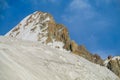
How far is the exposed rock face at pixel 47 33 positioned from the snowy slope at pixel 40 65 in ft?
344

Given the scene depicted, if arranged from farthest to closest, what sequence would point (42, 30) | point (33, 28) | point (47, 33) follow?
point (33, 28), point (42, 30), point (47, 33)

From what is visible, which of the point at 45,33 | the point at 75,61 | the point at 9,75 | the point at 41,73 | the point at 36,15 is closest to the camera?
the point at 9,75

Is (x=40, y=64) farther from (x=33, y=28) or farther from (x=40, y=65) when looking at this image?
(x=33, y=28)

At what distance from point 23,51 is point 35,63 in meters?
3.33

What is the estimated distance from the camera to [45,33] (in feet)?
518

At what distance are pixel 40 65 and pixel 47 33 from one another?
120669mm

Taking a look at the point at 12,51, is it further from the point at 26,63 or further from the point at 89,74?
the point at 89,74

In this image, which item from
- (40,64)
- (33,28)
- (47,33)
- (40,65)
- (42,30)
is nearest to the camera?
(40,65)

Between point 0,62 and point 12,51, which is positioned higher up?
point 12,51

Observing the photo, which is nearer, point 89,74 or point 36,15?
point 89,74

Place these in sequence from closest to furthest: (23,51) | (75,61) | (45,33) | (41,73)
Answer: (41,73) < (23,51) < (75,61) < (45,33)

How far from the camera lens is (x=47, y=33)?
520 feet

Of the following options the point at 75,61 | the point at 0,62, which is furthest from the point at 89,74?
the point at 0,62

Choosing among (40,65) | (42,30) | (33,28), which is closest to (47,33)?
(42,30)
